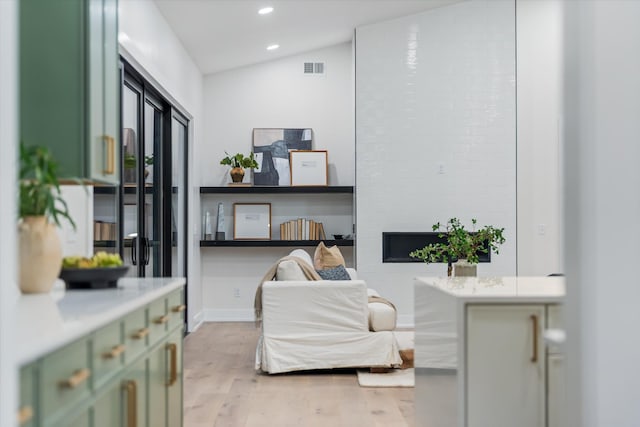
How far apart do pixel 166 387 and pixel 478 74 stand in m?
5.54

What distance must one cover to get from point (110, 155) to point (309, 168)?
5068 millimetres

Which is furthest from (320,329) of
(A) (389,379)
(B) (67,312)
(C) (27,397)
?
(C) (27,397)

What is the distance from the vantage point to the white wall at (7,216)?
1.13m

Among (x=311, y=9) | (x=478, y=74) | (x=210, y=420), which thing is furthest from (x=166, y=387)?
(x=478, y=74)

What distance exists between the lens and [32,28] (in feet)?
7.27

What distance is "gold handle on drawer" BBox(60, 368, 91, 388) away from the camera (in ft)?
4.79

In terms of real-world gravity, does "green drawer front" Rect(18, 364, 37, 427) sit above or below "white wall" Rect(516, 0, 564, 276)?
below

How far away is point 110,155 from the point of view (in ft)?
7.83

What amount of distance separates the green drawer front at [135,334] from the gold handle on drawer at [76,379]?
383 millimetres

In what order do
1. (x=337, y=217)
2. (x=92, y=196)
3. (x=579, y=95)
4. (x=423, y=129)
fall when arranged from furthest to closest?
(x=337, y=217) < (x=423, y=129) < (x=92, y=196) < (x=579, y=95)

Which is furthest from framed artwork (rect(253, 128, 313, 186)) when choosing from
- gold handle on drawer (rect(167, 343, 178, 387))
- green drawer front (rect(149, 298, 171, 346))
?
green drawer front (rect(149, 298, 171, 346))

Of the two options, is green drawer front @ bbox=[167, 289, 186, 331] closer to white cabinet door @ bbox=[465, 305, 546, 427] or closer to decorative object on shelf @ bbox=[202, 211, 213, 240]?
white cabinet door @ bbox=[465, 305, 546, 427]

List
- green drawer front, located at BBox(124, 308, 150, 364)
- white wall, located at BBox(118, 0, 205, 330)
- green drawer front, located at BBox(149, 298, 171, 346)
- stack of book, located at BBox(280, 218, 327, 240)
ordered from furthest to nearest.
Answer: stack of book, located at BBox(280, 218, 327, 240), white wall, located at BBox(118, 0, 205, 330), green drawer front, located at BBox(149, 298, 171, 346), green drawer front, located at BBox(124, 308, 150, 364)

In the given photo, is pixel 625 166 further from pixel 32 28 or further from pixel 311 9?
pixel 311 9
